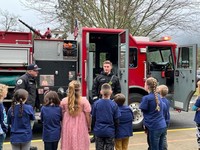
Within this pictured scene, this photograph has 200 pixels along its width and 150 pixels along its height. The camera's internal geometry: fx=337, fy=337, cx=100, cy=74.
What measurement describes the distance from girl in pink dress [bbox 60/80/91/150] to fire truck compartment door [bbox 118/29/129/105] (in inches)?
116

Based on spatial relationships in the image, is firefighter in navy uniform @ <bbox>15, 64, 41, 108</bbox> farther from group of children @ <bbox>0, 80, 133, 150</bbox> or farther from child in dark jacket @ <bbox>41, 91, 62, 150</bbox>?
child in dark jacket @ <bbox>41, 91, 62, 150</bbox>

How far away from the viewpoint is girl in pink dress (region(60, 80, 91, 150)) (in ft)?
16.0

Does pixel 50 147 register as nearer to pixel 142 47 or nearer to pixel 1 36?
pixel 1 36

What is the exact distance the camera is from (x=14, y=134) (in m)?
4.95

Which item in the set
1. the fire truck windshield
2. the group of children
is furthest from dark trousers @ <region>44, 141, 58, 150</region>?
the fire truck windshield

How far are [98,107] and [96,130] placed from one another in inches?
13.9

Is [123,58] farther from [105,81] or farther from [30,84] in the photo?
[30,84]

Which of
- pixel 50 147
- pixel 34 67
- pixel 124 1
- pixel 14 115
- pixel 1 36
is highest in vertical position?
pixel 124 1

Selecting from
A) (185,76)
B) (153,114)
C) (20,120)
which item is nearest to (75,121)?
(20,120)

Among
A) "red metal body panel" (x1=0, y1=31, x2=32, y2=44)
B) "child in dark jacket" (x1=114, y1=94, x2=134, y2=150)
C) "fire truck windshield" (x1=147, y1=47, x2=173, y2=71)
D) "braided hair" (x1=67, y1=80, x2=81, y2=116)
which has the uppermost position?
"red metal body panel" (x1=0, y1=31, x2=32, y2=44)

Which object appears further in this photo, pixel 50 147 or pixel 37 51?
pixel 37 51

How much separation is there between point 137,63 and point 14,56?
3.14 metres

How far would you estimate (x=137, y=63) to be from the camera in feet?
28.9

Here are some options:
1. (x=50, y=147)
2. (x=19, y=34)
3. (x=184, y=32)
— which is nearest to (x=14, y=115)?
(x=50, y=147)
